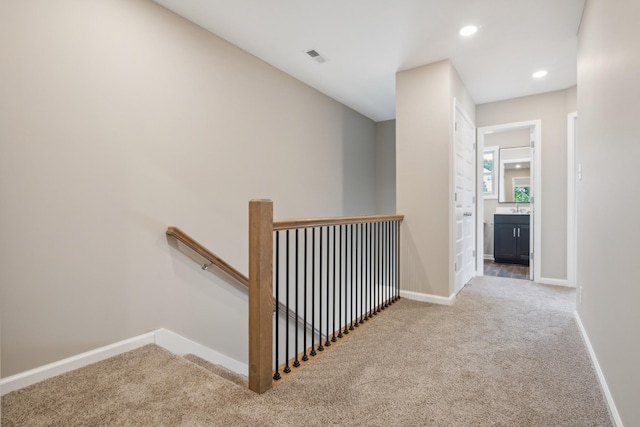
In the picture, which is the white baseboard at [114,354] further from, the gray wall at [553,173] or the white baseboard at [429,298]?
the gray wall at [553,173]

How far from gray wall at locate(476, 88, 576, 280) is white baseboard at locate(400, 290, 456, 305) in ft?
5.56

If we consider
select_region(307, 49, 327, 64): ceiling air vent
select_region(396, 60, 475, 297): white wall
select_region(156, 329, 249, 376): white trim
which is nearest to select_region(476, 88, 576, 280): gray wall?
select_region(396, 60, 475, 297): white wall

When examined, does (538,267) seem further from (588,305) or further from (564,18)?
A: (564,18)

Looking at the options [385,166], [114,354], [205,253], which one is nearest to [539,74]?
[385,166]

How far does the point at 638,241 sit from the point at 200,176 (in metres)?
2.57

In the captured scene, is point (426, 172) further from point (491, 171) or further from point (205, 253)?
point (491, 171)

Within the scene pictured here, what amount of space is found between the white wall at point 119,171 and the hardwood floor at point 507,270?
11.9ft

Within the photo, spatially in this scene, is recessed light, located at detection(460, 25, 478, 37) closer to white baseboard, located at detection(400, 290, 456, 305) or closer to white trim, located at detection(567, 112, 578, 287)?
white trim, located at detection(567, 112, 578, 287)

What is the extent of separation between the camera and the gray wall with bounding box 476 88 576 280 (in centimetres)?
379

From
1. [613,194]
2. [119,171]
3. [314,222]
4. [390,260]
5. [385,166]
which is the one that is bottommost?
[390,260]

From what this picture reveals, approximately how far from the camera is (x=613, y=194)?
1477mm

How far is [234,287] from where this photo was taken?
110 inches

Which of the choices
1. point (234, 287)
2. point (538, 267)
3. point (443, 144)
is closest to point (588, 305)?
point (443, 144)

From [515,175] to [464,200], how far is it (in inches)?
111
